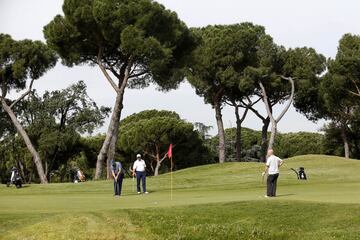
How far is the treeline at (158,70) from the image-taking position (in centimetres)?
3791

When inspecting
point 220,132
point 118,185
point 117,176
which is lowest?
point 118,185

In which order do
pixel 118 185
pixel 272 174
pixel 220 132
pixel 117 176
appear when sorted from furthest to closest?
pixel 220 132
pixel 118 185
pixel 117 176
pixel 272 174

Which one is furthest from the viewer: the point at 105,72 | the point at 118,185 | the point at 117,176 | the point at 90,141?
the point at 90,141

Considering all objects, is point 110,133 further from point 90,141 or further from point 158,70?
point 90,141

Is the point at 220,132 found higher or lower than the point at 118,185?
higher

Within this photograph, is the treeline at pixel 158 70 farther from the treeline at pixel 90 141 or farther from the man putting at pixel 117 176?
the man putting at pixel 117 176

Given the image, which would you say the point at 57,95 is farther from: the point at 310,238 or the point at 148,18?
the point at 310,238

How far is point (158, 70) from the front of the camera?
129ft

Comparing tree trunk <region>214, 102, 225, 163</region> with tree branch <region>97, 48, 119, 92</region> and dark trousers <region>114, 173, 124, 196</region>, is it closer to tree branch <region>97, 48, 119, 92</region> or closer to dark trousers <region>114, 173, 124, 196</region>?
tree branch <region>97, 48, 119, 92</region>

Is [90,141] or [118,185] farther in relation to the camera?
[90,141]

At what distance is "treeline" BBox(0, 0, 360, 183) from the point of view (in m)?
37.9

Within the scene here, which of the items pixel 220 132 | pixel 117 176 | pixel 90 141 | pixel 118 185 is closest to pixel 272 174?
pixel 117 176

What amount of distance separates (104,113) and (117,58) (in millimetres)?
9697

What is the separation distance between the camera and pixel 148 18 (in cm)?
3747
